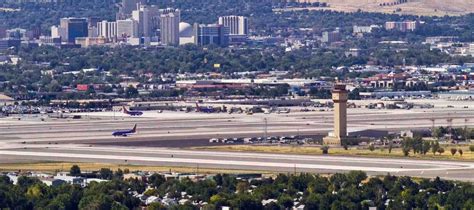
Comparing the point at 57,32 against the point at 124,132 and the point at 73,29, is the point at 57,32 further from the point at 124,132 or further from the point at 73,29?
the point at 124,132

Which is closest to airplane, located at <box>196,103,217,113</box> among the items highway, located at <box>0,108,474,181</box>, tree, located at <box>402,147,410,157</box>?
highway, located at <box>0,108,474,181</box>

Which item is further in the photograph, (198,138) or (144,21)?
(144,21)

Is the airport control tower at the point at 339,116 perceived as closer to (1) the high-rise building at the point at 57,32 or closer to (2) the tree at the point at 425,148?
(2) the tree at the point at 425,148

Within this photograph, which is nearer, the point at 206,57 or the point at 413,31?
the point at 206,57

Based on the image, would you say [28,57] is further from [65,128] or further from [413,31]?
[65,128]

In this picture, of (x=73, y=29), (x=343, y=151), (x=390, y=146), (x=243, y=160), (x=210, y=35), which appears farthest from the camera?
(x=73, y=29)

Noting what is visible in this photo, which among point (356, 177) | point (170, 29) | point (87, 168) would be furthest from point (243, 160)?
point (170, 29)

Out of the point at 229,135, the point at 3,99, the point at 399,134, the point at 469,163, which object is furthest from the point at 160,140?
the point at 3,99

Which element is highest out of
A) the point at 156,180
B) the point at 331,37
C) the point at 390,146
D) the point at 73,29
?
the point at 73,29
